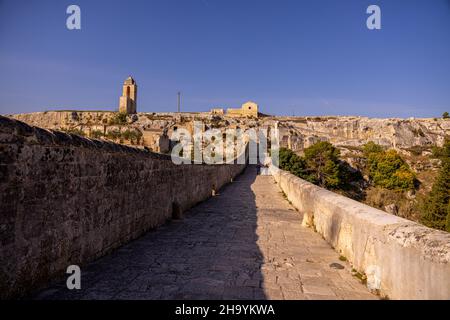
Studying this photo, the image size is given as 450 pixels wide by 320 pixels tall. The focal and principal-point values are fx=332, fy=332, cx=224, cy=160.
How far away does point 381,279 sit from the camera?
3.12 metres

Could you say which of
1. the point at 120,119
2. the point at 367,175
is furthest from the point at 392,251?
the point at 120,119

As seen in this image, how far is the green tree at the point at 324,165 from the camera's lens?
161 feet

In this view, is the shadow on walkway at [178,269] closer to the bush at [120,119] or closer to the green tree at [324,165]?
Result: the green tree at [324,165]

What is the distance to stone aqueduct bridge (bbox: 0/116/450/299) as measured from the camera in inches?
104

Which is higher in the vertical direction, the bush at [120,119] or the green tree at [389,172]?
the bush at [120,119]

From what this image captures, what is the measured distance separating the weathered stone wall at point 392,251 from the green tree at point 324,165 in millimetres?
45017

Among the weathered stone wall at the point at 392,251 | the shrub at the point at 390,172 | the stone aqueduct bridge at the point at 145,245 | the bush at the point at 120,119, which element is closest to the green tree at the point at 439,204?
the shrub at the point at 390,172

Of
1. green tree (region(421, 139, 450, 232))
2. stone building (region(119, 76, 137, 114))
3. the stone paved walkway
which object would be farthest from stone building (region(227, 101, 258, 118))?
the stone paved walkway

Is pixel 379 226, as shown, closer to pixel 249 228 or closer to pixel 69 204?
pixel 69 204

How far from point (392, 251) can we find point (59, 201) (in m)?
3.13

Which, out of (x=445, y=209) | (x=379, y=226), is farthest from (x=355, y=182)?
(x=379, y=226)

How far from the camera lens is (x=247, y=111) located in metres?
99.8

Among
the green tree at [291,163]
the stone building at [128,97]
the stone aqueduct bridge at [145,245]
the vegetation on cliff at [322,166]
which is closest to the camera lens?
the stone aqueduct bridge at [145,245]

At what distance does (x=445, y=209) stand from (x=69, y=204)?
35202 mm
